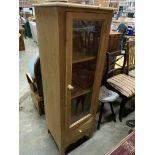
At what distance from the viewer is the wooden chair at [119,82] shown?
1980 millimetres

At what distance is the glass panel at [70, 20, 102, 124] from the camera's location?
1203 millimetres

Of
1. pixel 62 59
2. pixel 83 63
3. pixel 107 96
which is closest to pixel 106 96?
pixel 107 96

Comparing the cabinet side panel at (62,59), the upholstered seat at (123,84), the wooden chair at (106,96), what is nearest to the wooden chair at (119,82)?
the upholstered seat at (123,84)

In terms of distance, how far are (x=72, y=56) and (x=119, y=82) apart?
3.74ft

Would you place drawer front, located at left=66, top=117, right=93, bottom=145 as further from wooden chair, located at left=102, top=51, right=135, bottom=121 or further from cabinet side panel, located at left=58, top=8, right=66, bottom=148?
wooden chair, located at left=102, top=51, right=135, bottom=121

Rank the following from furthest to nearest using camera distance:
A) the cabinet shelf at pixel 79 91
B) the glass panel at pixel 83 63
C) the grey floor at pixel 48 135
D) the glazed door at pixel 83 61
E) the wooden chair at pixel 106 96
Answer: the wooden chair at pixel 106 96, the grey floor at pixel 48 135, the cabinet shelf at pixel 79 91, the glass panel at pixel 83 63, the glazed door at pixel 83 61

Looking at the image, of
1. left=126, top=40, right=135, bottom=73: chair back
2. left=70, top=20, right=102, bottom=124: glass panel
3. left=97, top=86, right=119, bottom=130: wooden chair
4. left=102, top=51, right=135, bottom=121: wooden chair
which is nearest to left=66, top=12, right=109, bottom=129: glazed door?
left=70, top=20, right=102, bottom=124: glass panel

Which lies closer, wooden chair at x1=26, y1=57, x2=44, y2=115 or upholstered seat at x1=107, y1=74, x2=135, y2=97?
wooden chair at x1=26, y1=57, x2=44, y2=115

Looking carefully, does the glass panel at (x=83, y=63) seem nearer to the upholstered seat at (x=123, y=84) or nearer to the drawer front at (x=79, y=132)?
the drawer front at (x=79, y=132)

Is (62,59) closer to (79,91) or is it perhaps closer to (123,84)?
(79,91)

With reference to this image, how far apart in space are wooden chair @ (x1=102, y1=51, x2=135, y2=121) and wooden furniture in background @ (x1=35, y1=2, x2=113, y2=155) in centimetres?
56
